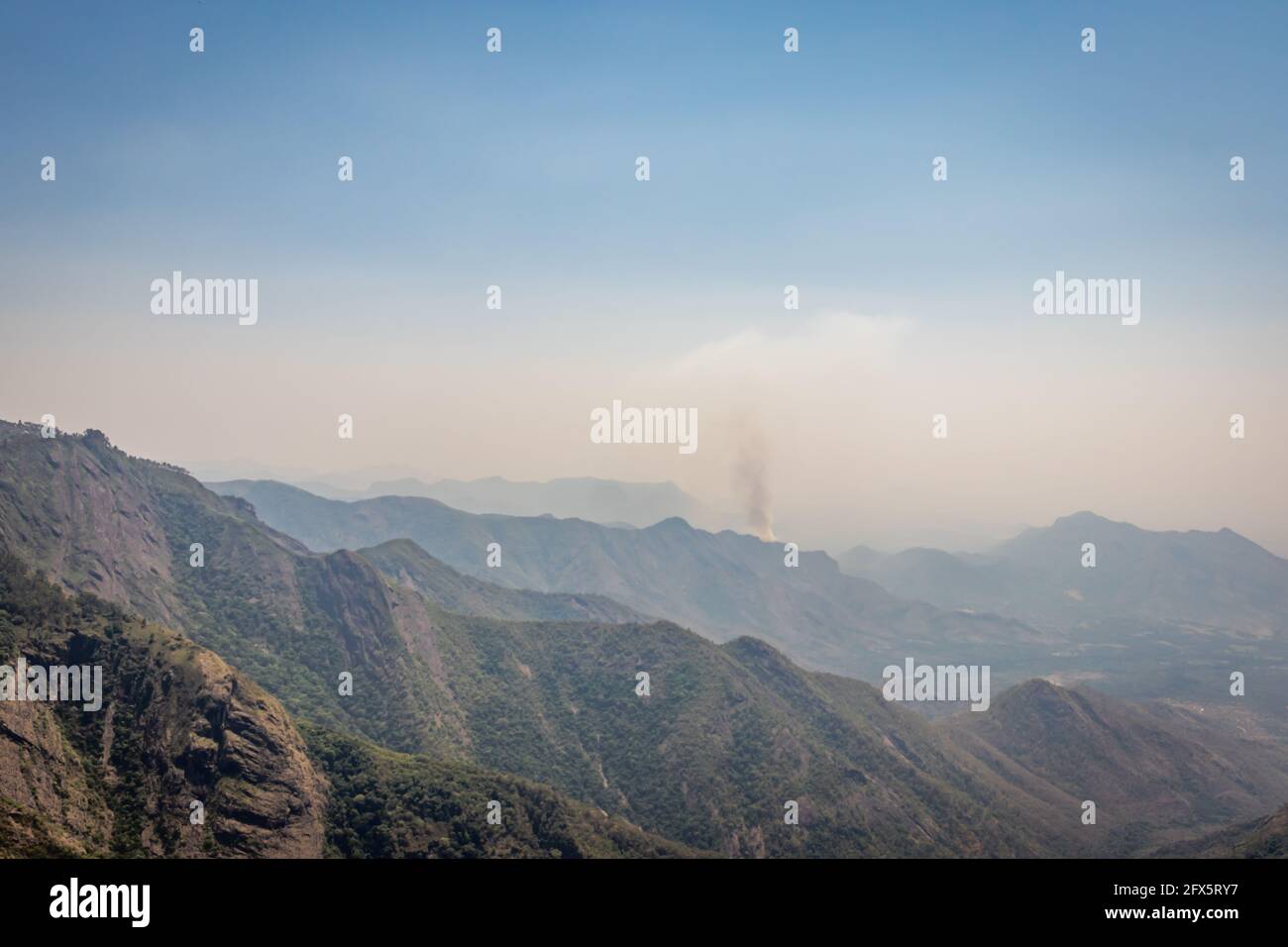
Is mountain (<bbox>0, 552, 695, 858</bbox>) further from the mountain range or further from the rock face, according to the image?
the mountain range

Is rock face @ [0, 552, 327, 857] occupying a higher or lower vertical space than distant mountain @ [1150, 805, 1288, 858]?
higher

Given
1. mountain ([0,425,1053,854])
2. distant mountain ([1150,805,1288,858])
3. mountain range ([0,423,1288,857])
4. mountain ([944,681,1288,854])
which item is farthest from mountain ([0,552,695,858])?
mountain ([944,681,1288,854])

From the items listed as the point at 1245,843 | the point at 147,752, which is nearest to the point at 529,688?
the point at 147,752

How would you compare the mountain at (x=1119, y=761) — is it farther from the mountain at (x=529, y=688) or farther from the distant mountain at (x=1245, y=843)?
the distant mountain at (x=1245, y=843)

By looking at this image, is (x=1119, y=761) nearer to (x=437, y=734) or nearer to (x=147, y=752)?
(x=437, y=734)

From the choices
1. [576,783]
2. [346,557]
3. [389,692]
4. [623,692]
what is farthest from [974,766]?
[346,557]

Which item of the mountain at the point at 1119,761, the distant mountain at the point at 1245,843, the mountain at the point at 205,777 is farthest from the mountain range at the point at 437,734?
the distant mountain at the point at 1245,843
